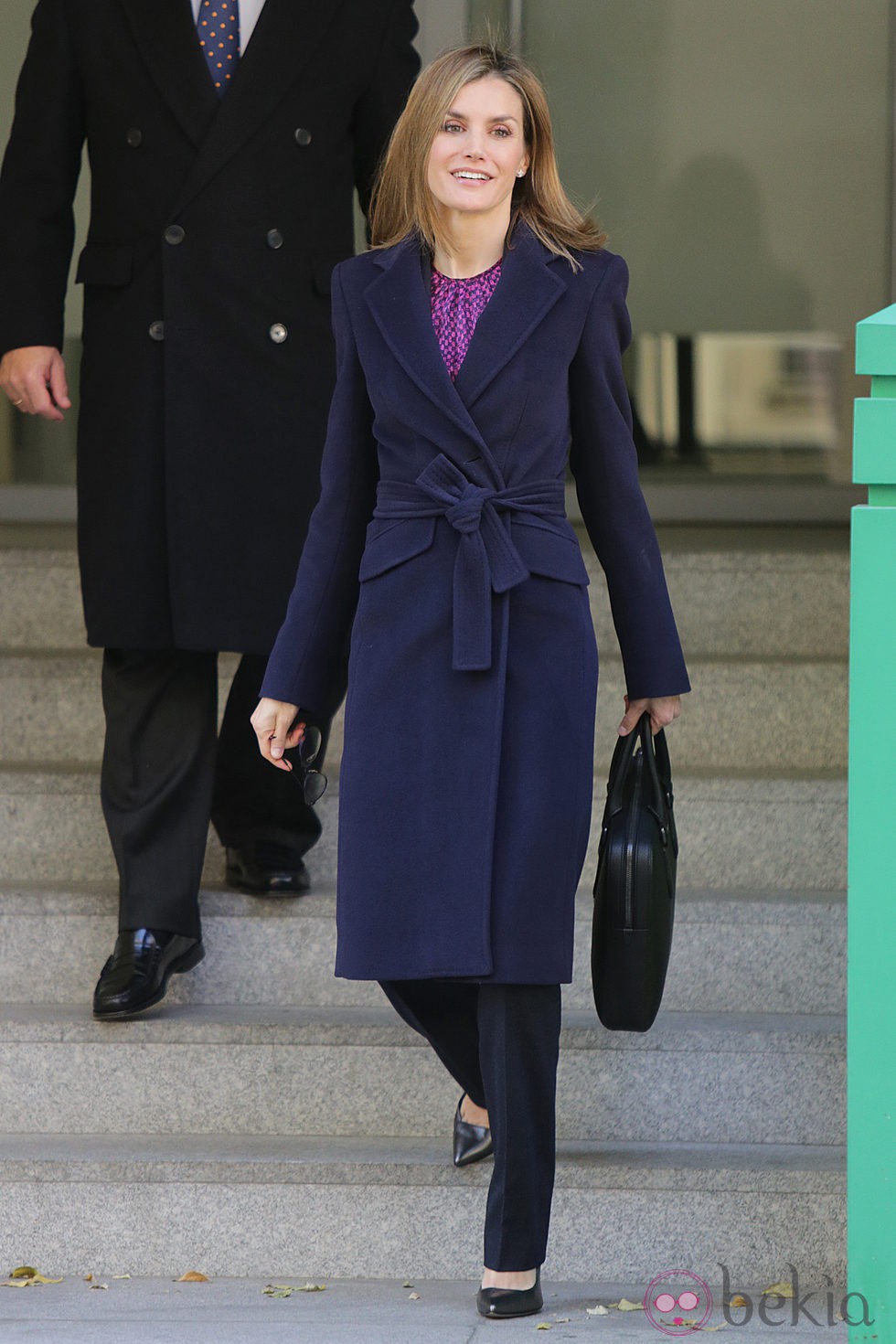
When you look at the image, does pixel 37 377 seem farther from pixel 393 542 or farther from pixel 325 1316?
pixel 325 1316

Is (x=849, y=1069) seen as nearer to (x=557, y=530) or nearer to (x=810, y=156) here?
(x=557, y=530)

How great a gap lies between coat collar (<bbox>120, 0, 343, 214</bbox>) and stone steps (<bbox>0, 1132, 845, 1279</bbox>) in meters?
1.72

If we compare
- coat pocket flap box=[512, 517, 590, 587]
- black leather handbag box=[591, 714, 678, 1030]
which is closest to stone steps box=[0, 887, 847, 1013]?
black leather handbag box=[591, 714, 678, 1030]

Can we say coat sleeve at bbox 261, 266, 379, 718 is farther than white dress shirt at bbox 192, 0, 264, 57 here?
No

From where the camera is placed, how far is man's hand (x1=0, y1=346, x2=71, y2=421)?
3580 millimetres

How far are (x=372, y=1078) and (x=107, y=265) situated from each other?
1555 mm

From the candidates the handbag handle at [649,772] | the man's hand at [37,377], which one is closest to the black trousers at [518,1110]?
the handbag handle at [649,772]

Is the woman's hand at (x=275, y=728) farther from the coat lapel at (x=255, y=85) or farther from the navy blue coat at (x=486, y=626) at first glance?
the coat lapel at (x=255, y=85)

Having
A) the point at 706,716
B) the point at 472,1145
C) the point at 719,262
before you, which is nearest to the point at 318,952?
the point at 472,1145

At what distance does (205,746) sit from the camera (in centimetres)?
359

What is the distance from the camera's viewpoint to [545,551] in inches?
109

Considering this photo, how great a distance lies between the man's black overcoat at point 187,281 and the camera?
3.50 metres

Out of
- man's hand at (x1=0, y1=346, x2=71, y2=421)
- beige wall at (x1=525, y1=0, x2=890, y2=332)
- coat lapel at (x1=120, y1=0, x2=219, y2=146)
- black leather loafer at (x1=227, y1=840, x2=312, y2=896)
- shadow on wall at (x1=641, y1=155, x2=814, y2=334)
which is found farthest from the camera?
shadow on wall at (x1=641, y1=155, x2=814, y2=334)

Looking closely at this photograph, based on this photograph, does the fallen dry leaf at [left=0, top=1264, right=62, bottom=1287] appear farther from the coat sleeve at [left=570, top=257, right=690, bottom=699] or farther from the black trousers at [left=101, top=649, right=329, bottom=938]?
the coat sleeve at [left=570, top=257, right=690, bottom=699]
